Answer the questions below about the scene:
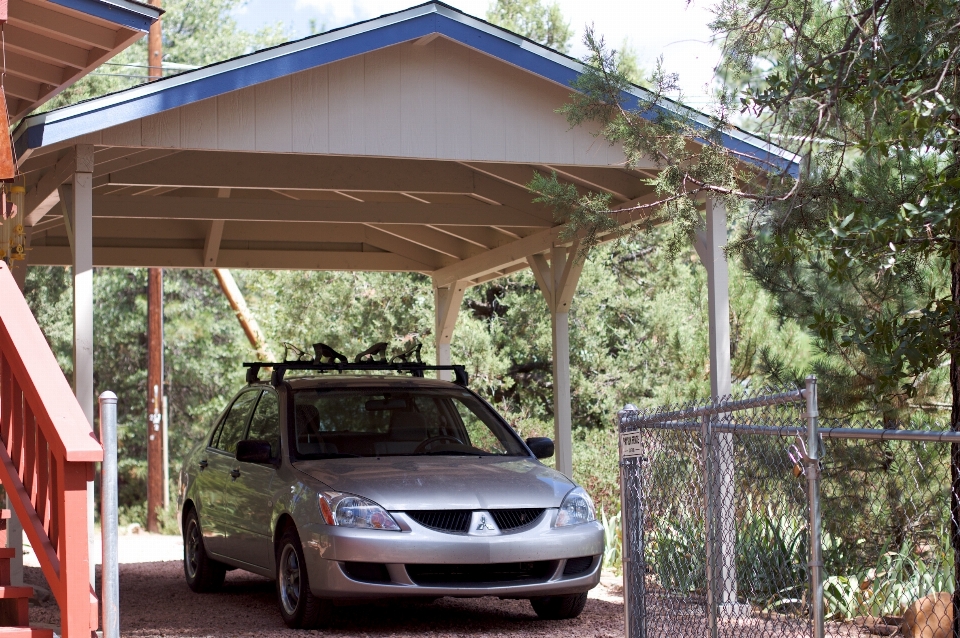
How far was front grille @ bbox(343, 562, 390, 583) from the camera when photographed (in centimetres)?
709

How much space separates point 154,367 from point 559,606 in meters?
16.5

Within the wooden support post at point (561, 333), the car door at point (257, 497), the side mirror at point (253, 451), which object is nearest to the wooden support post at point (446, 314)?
the wooden support post at point (561, 333)

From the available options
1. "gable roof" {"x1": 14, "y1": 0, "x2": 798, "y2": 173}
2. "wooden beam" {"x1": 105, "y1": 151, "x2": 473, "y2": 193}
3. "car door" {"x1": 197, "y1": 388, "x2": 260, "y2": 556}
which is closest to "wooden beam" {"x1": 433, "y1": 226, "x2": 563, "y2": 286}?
"wooden beam" {"x1": 105, "y1": 151, "x2": 473, "y2": 193}

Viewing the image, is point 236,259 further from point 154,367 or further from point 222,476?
point 154,367

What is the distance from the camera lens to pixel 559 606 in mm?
7965

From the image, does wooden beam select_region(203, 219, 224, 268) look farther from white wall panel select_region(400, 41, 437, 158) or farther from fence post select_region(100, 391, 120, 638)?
fence post select_region(100, 391, 120, 638)

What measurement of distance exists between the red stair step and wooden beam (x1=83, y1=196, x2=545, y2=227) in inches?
259

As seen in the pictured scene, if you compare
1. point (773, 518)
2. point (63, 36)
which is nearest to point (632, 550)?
point (773, 518)

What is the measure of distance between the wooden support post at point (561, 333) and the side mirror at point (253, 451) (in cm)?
462

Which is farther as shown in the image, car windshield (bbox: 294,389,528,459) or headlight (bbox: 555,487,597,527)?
car windshield (bbox: 294,389,528,459)

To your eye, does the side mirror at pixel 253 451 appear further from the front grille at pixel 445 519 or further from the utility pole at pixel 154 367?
the utility pole at pixel 154 367

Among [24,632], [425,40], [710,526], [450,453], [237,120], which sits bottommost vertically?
[24,632]

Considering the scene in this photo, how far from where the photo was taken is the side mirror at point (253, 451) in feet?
25.9

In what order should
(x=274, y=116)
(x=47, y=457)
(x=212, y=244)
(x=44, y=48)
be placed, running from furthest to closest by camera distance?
(x=212, y=244)
(x=274, y=116)
(x=44, y=48)
(x=47, y=457)
